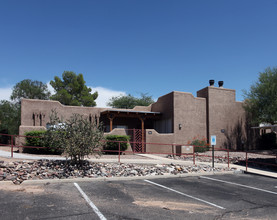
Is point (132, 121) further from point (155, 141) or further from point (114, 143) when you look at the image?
point (114, 143)

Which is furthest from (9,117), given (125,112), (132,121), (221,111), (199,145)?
(221,111)

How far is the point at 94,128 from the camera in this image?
10.9 meters

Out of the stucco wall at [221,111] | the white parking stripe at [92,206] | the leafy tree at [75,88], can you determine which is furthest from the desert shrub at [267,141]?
the leafy tree at [75,88]

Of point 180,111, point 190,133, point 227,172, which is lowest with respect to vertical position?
point 227,172

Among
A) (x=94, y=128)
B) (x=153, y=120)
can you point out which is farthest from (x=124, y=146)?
(x=153, y=120)

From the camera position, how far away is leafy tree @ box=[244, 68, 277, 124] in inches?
867

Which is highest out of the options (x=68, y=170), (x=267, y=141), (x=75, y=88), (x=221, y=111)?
(x=75, y=88)

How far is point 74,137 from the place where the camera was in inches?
399

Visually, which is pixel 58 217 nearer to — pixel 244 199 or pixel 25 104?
pixel 244 199

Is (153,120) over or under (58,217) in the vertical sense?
over

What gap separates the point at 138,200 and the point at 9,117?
28.9 meters

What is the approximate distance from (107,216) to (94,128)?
5.96 m

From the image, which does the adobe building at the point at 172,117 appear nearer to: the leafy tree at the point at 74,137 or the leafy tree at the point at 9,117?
the leafy tree at the point at 74,137

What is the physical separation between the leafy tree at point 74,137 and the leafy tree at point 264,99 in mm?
17608
